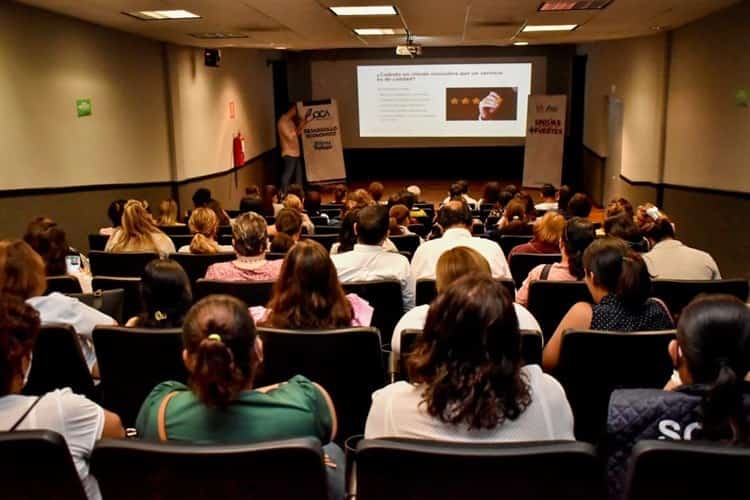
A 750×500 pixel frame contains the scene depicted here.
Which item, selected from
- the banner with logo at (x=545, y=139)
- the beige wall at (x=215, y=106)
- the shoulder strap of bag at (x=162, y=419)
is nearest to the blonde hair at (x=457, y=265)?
the shoulder strap of bag at (x=162, y=419)

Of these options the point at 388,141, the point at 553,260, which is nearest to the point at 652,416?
the point at 553,260

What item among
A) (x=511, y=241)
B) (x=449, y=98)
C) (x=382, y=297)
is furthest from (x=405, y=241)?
(x=449, y=98)

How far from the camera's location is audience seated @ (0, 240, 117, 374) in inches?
113

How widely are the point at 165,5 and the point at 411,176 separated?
32.5 ft

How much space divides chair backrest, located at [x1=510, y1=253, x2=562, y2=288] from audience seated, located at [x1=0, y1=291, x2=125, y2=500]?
3.16 m

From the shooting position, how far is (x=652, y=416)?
171 centimetres

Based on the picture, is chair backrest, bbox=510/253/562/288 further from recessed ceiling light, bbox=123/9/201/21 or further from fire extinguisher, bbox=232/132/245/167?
fire extinguisher, bbox=232/132/245/167

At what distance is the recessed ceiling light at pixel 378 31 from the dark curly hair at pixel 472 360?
288 inches

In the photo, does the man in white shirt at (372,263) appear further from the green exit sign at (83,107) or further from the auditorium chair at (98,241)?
the green exit sign at (83,107)

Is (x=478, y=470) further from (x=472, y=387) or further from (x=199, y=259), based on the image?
(x=199, y=259)

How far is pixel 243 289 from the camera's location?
3539 mm

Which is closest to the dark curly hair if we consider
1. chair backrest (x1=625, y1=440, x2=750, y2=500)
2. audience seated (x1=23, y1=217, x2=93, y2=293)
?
chair backrest (x1=625, y1=440, x2=750, y2=500)

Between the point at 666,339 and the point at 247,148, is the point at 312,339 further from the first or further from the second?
the point at 247,148

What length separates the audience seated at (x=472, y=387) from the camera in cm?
171
